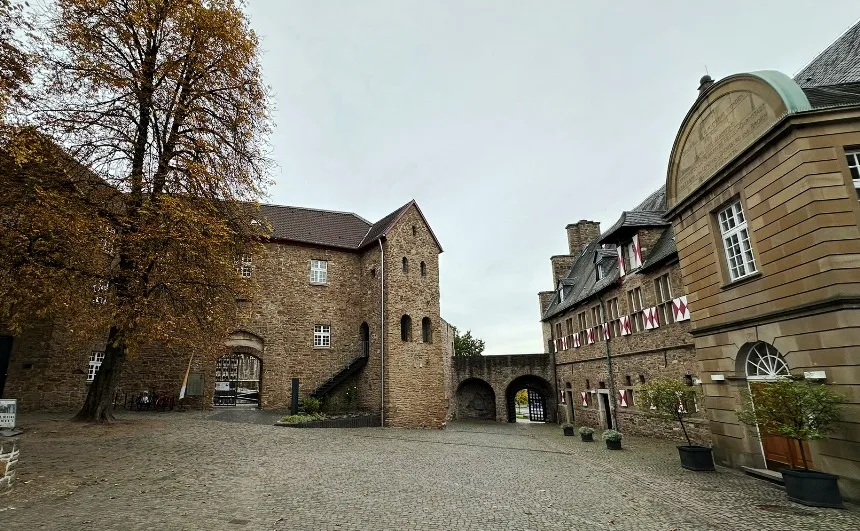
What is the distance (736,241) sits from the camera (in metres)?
9.84

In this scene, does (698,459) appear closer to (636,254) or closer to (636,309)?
(636,309)

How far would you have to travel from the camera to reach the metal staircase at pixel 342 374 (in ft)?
68.9

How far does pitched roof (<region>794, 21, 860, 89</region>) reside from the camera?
9305 mm

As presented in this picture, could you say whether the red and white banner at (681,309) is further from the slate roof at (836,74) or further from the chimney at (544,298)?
the chimney at (544,298)

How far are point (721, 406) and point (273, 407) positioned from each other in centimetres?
1802

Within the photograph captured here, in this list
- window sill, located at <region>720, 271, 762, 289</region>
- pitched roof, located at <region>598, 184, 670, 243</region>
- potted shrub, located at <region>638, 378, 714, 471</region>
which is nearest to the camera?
window sill, located at <region>720, 271, 762, 289</region>

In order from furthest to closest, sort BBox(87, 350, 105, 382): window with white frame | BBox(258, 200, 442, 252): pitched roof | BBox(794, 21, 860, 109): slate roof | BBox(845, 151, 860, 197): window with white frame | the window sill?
BBox(258, 200, 442, 252): pitched roof < BBox(87, 350, 105, 382): window with white frame < the window sill < BBox(794, 21, 860, 109): slate roof < BBox(845, 151, 860, 197): window with white frame

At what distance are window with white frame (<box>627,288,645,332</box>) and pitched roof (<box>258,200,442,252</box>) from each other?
9.72 metres

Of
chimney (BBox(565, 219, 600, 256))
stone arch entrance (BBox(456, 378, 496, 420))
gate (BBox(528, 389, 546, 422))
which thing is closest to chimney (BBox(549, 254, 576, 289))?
chimney (BBox(565, 219, 600, 256))

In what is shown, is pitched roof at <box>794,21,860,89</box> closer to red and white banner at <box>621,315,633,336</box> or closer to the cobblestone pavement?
the cobblestone pavement

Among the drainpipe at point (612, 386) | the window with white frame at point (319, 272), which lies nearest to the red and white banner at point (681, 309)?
the drainpipe at point (612, 386)

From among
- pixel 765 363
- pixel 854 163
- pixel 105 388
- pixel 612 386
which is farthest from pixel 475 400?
pixel 854 163

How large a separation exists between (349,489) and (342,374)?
46.4 feet

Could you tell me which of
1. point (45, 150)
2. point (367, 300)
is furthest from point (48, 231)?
point (367, 300)
